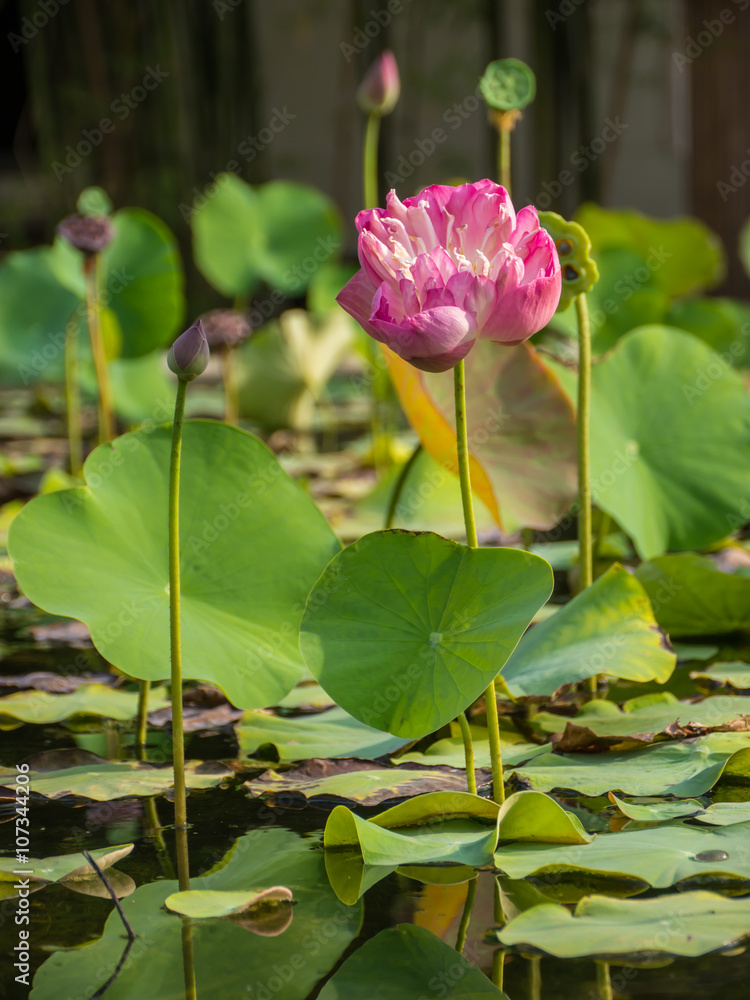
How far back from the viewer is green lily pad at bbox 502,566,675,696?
2.90ft

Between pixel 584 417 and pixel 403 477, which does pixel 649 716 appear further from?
pixel 403 477

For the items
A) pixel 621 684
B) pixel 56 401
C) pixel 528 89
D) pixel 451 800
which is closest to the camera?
pixel 451 800

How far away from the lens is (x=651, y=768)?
2.68 ft

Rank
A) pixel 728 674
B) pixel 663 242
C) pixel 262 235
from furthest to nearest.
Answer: pixel 262 235 < pixel 663 242 < pixel 728 674

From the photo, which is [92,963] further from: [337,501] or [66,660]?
[337,501]

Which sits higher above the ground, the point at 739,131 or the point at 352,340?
the point at 739,131

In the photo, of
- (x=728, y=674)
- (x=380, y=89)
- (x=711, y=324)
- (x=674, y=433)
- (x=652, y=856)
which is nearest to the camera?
(x=652, y=856)

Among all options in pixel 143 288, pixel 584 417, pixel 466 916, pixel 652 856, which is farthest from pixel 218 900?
pixel 143 288

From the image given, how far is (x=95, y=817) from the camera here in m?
0.81

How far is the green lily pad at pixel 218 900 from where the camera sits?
626mm

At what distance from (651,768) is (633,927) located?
24 cm

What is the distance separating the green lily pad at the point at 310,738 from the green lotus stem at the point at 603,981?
33 cm

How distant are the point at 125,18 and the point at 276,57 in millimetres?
1280

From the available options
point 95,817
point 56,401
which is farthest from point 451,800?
point 56,401
